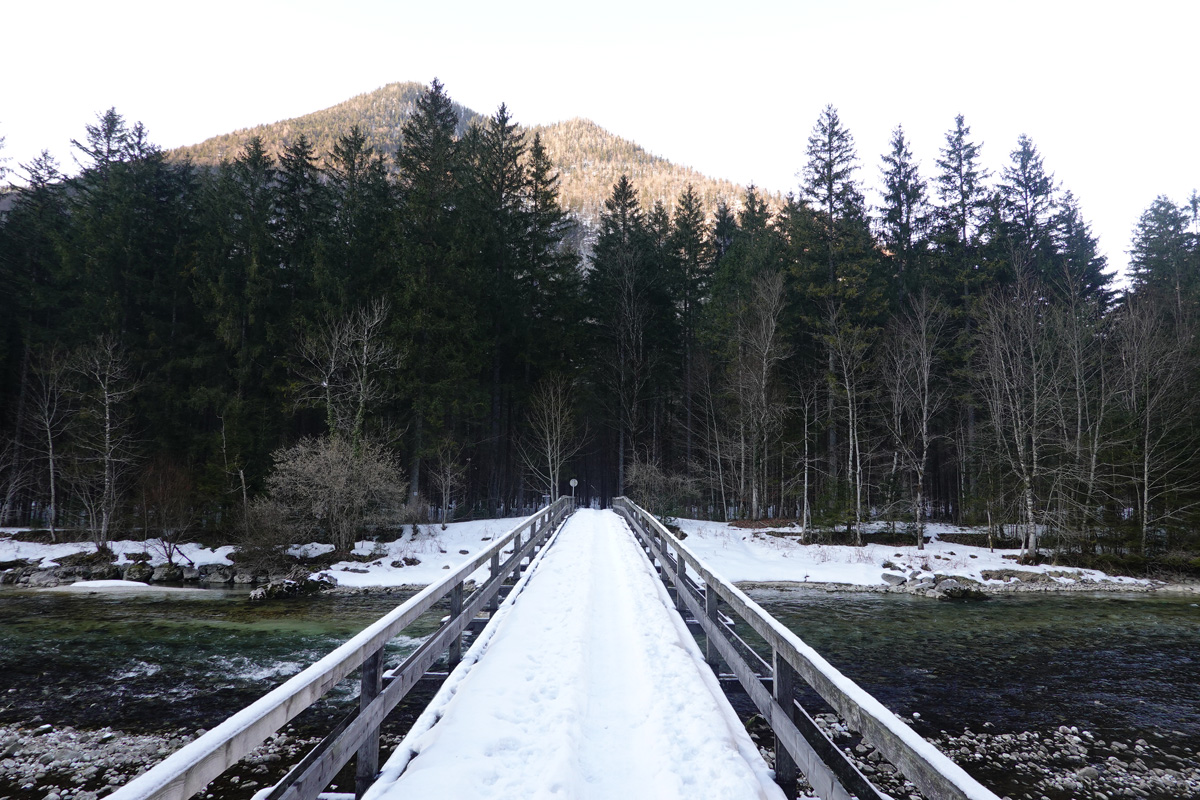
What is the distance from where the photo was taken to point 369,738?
3242mm

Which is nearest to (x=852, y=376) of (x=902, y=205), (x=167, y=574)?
(x=902, y=205)

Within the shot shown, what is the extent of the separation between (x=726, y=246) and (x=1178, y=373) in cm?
2910

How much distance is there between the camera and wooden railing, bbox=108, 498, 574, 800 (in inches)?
61.7

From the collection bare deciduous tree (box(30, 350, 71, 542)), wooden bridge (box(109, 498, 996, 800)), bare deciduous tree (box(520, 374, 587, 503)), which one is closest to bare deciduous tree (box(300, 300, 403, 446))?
bare deciduous tree (box(520, 374, 587, 503))

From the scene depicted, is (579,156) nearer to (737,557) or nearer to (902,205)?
(902,205)

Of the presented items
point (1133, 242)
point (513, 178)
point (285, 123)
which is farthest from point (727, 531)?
point (285, 123)

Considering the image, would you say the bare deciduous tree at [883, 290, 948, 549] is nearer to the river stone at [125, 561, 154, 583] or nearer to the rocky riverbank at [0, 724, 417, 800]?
the rocky riverbank at [0, 724, 417, 800]

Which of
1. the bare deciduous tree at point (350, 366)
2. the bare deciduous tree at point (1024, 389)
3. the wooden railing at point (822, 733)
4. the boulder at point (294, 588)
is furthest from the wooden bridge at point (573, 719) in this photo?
the bare deciduous tree at point (1024, 389)

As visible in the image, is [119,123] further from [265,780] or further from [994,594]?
[994,594]

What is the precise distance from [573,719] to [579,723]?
6cm

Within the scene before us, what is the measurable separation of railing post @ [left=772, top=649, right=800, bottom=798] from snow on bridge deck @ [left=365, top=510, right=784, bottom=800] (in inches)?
3.0

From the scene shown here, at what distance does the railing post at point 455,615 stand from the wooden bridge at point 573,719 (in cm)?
3

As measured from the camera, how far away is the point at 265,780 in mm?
5785

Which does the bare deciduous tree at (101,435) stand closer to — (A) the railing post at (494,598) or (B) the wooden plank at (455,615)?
(A) the railing post at (494,598)
